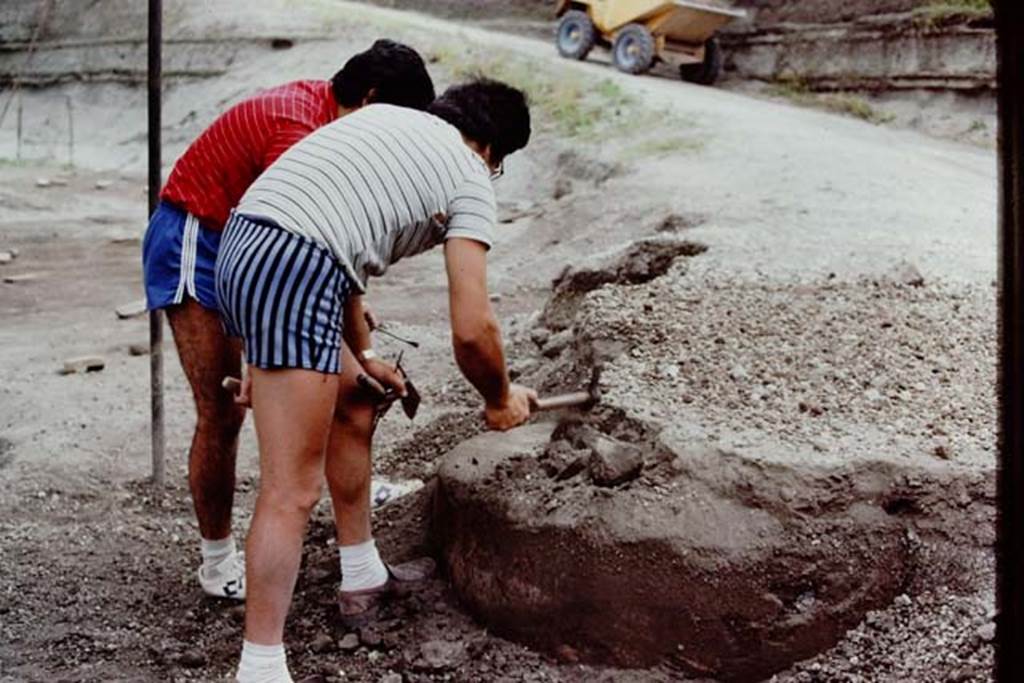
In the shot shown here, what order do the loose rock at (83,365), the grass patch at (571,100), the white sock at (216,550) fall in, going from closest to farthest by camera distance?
the white sock at (216,550), the loose rock at (83,365), the grass patch at (571,100)

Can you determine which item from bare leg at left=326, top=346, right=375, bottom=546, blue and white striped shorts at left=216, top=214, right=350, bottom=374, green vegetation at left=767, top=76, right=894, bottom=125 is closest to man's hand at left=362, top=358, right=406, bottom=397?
bare leg at left=326, top=346, right=375, bottom=546

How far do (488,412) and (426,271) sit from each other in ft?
18.4

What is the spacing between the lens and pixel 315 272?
234cm

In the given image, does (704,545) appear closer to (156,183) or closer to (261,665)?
(261,665)

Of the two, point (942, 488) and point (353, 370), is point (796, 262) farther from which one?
point (353, 370)

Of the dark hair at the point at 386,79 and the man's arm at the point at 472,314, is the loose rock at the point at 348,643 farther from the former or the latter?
the dark hair at the point at 386,79

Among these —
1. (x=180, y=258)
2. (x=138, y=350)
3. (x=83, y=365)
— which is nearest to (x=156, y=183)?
(x=180, y=258)

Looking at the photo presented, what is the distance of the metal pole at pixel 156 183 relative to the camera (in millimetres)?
3729

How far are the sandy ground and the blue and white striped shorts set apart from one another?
830 millimetres

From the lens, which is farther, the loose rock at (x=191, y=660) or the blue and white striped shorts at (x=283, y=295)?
the loose rock at (x=191, y=660)

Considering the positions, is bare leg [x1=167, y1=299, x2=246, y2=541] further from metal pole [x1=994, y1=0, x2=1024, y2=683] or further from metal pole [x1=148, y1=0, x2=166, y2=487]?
metal pole [x1=994, y1=0, x2=1024, y2=683]

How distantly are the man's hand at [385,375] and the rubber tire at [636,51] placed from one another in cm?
1088

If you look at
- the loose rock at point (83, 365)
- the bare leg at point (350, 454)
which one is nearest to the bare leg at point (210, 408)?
the bare leg at point (350, 454)

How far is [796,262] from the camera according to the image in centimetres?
455
